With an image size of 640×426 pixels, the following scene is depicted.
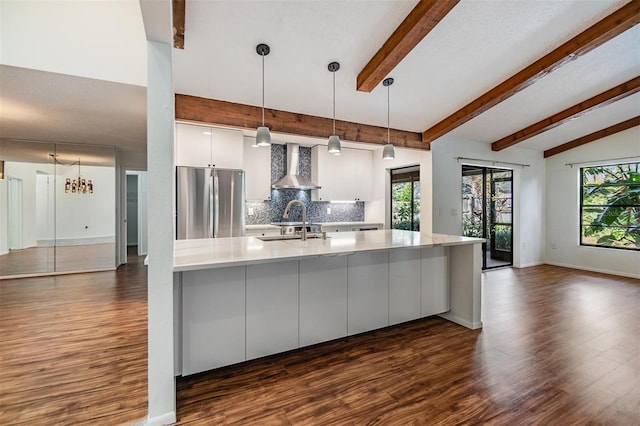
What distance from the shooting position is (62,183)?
218 inches

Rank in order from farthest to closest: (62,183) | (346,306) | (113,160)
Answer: (113,160), (62,183), (346,306)

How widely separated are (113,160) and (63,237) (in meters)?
1.68

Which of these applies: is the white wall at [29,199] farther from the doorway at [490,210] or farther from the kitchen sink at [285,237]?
the doorway at [490,210]

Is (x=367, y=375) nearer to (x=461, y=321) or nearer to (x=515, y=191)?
(x=461, y=321)

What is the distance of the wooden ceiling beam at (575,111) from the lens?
3901 mm

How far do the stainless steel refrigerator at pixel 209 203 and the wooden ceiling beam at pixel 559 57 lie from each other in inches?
131

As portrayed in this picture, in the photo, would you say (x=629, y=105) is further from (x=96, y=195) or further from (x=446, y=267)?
(x=96, y=195)

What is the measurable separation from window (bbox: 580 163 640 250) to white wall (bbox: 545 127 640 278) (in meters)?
0.13

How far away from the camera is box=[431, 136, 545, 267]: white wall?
200 inches

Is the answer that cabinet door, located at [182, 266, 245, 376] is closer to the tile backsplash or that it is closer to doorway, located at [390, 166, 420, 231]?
the tile backsplash

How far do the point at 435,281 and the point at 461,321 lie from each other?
475mm

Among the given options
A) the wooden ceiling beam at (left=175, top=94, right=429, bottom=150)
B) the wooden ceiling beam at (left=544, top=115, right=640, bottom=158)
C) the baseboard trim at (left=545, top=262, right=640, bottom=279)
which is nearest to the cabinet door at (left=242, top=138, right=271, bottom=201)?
the wooden ceiling beam at (left=175, top=94, right=429, bottom=150)

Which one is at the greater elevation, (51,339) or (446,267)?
(446,267)

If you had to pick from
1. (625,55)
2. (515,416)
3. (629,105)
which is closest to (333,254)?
(515,416)
